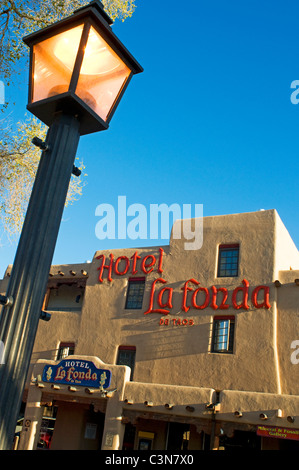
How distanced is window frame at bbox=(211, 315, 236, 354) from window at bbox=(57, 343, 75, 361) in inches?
293

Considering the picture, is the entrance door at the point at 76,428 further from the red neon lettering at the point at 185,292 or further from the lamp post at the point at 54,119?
the lamp post at the point at 54,119

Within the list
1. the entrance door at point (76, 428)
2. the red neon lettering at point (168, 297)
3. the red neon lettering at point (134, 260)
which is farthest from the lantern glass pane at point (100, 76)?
the entrance door at point (76, 428)

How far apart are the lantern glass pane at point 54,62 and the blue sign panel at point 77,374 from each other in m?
17.2

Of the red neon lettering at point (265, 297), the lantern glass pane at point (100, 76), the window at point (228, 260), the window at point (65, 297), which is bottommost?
the lantern glass pane at point (100, 76)

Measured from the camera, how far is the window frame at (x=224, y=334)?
1909 centimetres

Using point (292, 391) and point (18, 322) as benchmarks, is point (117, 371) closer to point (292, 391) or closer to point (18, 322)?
point (292, 391)

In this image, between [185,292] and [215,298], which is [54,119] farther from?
[185,292]

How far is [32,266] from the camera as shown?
3023mm

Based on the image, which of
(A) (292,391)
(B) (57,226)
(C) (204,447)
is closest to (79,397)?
(C) (204,447)

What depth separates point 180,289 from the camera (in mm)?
20891

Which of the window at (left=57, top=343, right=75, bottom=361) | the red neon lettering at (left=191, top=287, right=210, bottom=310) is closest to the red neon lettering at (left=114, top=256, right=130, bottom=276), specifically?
the red neon lettering at (left=191, top=287, right=210, bottom=310)

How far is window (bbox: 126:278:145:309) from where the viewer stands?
21.9m

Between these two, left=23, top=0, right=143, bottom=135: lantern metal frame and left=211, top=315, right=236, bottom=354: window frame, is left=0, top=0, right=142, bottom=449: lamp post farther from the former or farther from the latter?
left=211, top=315, right=236, bottom=354: window frame
